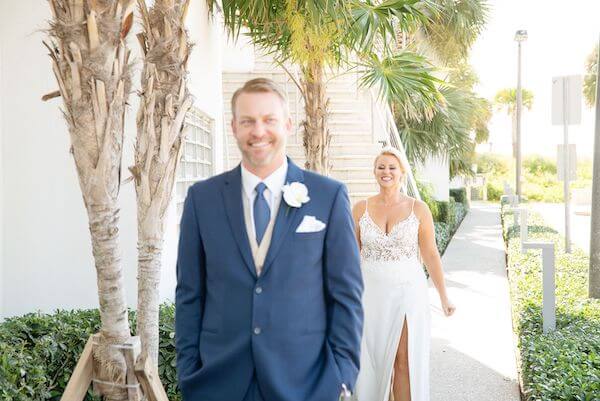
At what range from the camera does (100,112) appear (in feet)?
11.8

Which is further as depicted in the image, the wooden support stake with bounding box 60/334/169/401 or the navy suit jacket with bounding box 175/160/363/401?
the wooden support stake with bounding box 60/334/169/401

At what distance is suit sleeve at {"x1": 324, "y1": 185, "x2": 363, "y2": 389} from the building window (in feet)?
17.9

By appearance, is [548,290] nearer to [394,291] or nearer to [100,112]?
[394,291]

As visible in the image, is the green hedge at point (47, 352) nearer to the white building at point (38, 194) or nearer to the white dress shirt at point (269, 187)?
the white building at point (38, 194)

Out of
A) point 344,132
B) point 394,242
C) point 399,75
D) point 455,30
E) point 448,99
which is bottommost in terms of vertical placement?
point 394,242

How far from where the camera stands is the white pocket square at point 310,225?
2.54 metres

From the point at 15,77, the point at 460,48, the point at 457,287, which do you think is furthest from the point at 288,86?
the point at 15,77

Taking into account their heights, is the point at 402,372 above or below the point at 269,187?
below

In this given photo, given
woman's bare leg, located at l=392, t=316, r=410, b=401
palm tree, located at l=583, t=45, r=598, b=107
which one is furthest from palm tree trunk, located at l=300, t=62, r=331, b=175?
palm tree, located at l=583, t=45, r=598, b=107

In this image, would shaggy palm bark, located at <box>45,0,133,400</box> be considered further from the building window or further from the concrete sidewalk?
the building window

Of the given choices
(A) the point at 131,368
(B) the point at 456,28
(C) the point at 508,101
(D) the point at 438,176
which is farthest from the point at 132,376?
(C) the point at 508,101

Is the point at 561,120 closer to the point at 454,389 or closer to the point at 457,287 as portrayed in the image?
the point at 457,287

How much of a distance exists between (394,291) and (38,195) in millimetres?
3297

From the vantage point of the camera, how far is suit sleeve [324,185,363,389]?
2555 millimetres
